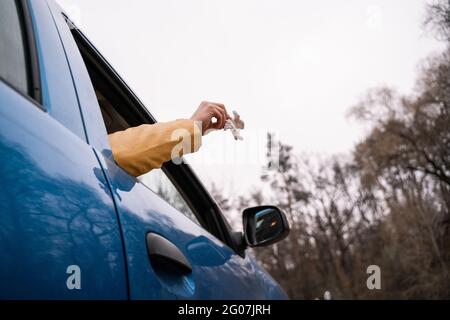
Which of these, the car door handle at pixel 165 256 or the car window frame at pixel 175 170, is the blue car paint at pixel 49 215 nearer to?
the car door handle at pixel 165 256

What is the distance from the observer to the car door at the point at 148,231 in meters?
0.96

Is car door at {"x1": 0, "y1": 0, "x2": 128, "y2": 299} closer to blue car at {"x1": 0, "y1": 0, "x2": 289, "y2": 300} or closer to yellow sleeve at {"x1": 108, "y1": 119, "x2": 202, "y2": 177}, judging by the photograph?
blue car at {"x1": 0, "y1": 0, "x2": 289, "y2": 300}

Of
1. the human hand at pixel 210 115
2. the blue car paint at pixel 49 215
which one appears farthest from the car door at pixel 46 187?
the human hand at pixel 210 115

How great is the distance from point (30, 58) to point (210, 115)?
0.68 m

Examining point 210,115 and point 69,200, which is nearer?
point 69,200

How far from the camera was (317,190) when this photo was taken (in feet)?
116

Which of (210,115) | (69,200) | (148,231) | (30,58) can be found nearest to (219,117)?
(210,115)

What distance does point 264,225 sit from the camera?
216 centimetres

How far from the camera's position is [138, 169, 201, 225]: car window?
152cm

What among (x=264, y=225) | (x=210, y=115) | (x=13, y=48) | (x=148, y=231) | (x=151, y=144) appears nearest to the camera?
(x=13, y=48)

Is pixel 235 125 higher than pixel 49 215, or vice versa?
pixel 235 125

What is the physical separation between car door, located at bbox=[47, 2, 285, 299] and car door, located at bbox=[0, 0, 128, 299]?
0.19 ft

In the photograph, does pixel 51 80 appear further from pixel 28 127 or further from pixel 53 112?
pixel 28 127

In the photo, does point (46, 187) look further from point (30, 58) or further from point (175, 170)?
point (175, 170)
